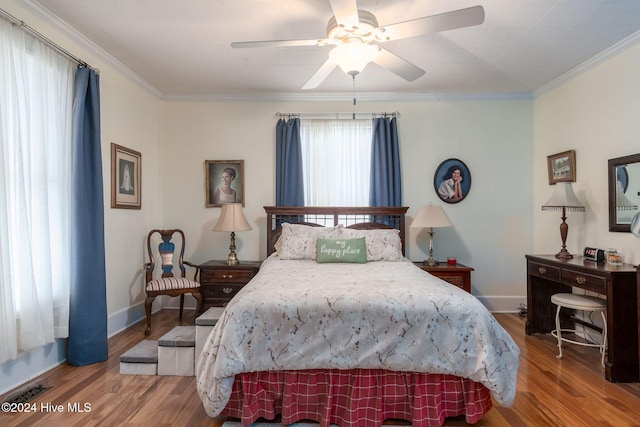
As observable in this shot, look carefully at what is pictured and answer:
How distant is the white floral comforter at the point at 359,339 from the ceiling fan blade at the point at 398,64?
1720 mm

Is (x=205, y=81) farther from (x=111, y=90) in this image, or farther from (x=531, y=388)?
(x=531, y=388)

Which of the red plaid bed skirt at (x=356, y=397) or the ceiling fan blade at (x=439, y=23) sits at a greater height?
the ceiling fan blade at (x=439, y=23)

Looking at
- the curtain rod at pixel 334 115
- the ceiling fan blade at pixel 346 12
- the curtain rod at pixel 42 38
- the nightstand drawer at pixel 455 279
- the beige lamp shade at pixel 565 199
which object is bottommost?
the nightstand drawer at pixel 455 279

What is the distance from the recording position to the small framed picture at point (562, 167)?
12.8 ft

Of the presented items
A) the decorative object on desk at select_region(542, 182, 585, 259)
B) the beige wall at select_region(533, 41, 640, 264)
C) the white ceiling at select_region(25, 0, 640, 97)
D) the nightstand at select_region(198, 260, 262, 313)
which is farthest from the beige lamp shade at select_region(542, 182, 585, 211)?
the nightstand at select_region(198, 260, 262, 313)

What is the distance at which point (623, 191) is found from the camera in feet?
10.6

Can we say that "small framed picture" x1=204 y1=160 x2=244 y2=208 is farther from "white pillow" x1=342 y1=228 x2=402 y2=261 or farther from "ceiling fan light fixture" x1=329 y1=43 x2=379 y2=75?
"ceiling fan light fixture" x1=329 y1=43 x2=379 y2=75

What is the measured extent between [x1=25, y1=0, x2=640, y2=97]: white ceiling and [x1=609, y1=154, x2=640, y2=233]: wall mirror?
1068mm

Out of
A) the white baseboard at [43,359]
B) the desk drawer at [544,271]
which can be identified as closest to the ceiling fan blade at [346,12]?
the desk drawer at [544,271]

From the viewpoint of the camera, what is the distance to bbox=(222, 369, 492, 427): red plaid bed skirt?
6.78 ft

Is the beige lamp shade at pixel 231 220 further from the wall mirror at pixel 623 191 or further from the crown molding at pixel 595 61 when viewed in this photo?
the crown molding at pixel 595 61

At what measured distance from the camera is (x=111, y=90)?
3703 mm

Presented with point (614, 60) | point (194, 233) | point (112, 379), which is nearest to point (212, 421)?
point (112, 379)

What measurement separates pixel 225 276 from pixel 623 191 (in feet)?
13.0
